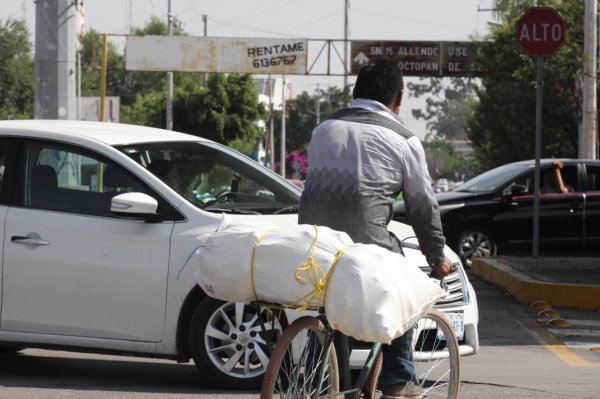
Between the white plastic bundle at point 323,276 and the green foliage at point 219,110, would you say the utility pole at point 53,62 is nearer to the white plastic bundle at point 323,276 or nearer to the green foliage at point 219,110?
the white plastic bundle at point 323,276

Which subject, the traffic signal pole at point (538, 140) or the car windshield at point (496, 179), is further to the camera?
the car windshield at point (496, 179)

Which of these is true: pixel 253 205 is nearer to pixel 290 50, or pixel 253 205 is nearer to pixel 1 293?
pixel 1 293

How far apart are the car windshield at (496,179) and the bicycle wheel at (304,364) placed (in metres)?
13.8

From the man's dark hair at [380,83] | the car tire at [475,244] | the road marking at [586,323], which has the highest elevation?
the man's dark hair at [380,83]

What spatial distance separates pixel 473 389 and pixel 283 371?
9.93 ft

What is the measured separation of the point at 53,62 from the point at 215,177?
853cm

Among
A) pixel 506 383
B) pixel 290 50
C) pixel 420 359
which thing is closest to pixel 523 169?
pixel 506 383

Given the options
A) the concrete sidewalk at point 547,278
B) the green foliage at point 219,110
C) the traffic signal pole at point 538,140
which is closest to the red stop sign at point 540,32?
the traffic signal pole at point 538,140

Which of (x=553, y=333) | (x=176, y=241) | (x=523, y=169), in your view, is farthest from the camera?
(x=523, y=169)

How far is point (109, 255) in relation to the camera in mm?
8125

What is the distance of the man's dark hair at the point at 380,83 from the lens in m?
6.00

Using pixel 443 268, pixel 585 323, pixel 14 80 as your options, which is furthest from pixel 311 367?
pixel 14 80

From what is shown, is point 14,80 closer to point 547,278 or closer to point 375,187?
point 547,278

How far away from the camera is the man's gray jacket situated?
578cm
